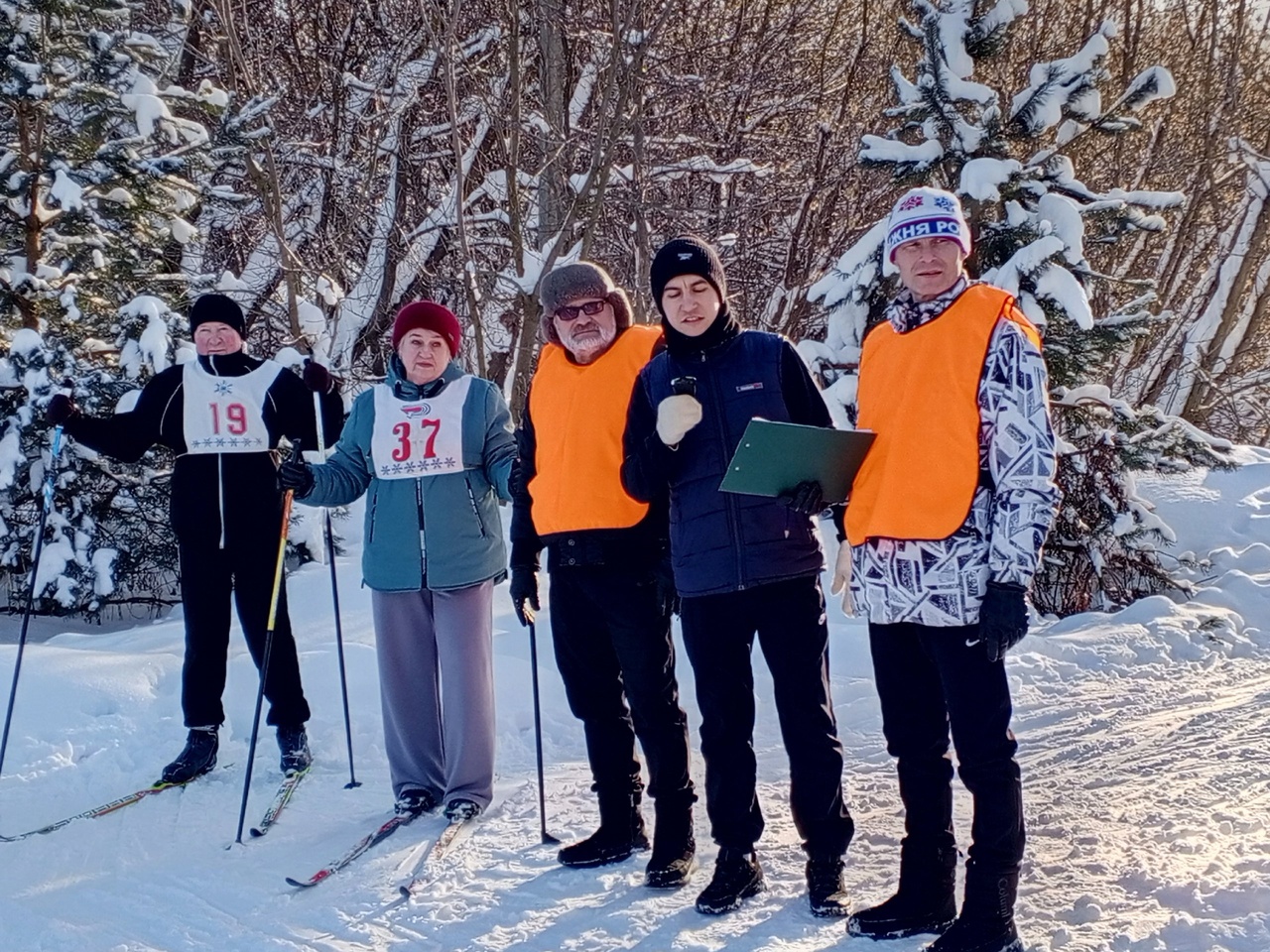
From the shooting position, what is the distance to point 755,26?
11789mm

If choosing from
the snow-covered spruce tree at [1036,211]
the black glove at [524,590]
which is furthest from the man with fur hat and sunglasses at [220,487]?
the snow-covered spruce tree at [1036,211]

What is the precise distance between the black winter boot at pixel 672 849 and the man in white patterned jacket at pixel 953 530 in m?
0.68

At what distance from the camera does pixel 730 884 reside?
3432 millimetres

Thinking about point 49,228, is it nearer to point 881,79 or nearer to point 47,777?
point 47,777

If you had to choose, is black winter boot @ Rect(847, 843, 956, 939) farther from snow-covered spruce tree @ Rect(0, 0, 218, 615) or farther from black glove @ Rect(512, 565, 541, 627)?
snow-covered spruce tree @ Rect(0, 0, 218, 615)

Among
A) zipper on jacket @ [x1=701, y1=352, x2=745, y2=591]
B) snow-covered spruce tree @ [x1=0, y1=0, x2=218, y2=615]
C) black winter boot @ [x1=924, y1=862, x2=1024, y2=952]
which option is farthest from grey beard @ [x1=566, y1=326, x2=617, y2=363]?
snow-covered spruce tree @ [x1=0, y1=0, x2=218, y2=615]

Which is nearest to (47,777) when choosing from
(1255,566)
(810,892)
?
(810,892)

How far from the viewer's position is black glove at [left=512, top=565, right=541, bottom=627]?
4066 millimetres

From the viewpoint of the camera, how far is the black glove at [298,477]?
4.48m

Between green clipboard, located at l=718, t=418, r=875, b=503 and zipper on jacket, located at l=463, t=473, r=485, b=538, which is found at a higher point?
green clipboard, located at l=718, t=418, r=875, b=503

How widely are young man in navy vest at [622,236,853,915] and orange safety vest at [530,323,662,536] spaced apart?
0.23m

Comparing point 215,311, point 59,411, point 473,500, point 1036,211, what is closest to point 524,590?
point 473,500

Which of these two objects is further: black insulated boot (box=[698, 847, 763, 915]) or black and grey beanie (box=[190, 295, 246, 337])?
black and grey beanie (box=[190, 295, 246, 337])

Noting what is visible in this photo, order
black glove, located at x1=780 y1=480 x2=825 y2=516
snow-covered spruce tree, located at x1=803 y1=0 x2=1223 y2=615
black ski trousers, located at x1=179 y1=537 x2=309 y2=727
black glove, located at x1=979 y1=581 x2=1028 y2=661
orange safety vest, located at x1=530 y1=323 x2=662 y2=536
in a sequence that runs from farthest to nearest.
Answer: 1. snow-covered spruce tree, located at x1=803 y1=0 x2=1223 y2=615
2. black ski trousers, located at x1=179 y1=537 x2=309 y2=727
3. orange safety vest, located at x1=530 y1=323 x2=662 y2=536
4. black glove, located at x1=780 y1=480 x2=825 y2=516
5. black glove, located at x1=979 y1=581 x2=1028 y2=661
